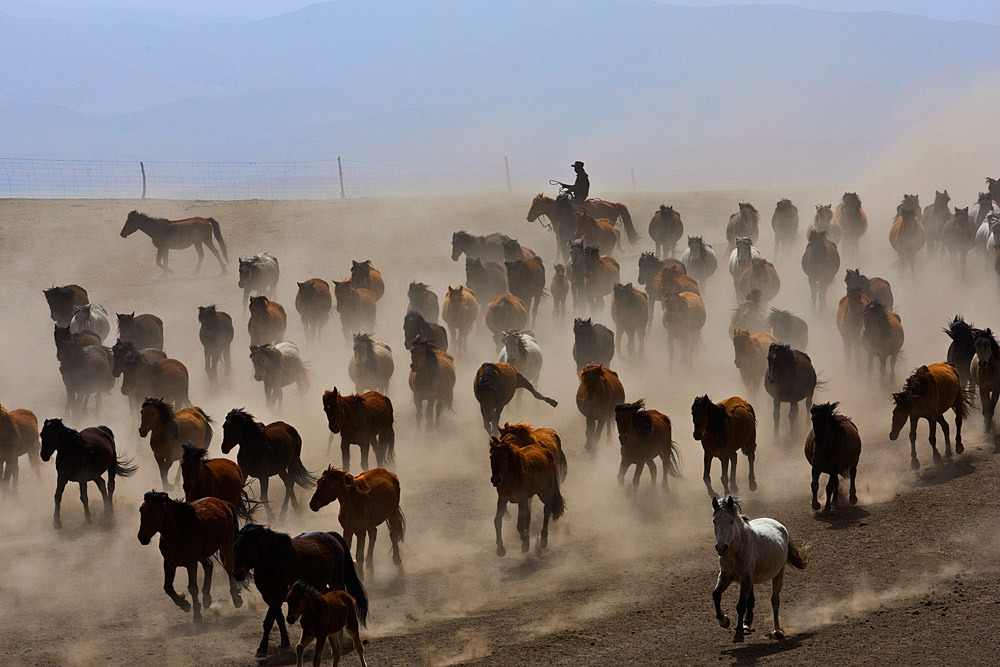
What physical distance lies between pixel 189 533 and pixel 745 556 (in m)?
6.27

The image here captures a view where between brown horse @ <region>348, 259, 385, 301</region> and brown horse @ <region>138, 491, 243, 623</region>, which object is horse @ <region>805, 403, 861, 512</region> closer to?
brown horse @ <region>138, 491, 243, 623</region>

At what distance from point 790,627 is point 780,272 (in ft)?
71.7

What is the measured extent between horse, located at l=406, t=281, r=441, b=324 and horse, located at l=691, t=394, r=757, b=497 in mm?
11571

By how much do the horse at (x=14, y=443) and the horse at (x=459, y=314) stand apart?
9850 mm

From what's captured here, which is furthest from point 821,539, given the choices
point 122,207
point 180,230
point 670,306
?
point 122,207

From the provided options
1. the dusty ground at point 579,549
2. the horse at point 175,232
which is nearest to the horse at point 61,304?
the dusty ground at point 579,549

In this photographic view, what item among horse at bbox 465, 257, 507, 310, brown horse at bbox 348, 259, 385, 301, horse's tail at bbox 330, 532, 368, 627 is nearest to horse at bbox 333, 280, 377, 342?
brown horse at bbox 348, 259, 385, 301

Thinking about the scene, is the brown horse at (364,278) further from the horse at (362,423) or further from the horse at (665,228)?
the horse at (362,423)

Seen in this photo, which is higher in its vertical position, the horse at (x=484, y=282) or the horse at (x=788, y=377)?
the horse at (x=484, y=282)

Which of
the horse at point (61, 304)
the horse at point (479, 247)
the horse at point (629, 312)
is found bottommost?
the horse at point (629, 312)

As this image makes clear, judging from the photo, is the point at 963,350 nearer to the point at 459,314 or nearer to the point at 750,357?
the point at 750,357

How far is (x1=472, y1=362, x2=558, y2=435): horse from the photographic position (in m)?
18.7

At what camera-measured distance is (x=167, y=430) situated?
16.5 metres

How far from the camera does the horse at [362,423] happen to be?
641 inches
